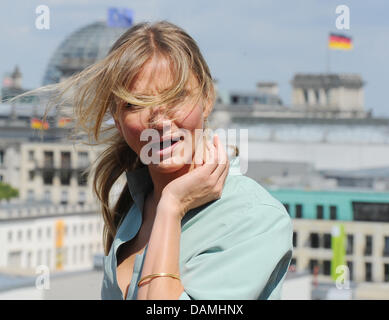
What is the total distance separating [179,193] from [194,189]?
39 millimetres

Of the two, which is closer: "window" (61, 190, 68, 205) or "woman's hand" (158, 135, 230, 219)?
"woman's hand" (158, 135, 230, 219)

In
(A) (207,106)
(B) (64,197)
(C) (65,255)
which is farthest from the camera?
(B) (64,197)

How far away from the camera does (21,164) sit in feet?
275

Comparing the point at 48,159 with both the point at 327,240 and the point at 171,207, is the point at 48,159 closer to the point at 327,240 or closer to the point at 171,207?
the point at 327,240

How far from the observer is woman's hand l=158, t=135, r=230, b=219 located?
329cm

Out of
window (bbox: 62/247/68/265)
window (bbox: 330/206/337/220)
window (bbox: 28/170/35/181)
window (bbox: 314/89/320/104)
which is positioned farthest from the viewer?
window (bbox: 314/89/320/104)

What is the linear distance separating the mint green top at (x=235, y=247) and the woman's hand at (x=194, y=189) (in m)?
0.03

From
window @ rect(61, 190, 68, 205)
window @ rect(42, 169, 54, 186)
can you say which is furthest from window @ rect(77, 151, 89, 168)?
window @ rect(61, 190, 68, 205)

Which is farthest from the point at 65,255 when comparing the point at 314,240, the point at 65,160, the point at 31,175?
the point at 31,175

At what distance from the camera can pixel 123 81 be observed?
333cm

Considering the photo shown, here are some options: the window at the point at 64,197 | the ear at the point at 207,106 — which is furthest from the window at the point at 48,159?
the ear at the point at 207,106

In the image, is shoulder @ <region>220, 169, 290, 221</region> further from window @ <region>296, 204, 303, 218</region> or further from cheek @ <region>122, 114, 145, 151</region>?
window @ <region>296, 204, 303, 218</region>

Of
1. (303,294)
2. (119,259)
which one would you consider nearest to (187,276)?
(119,259)

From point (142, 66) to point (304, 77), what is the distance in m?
124
